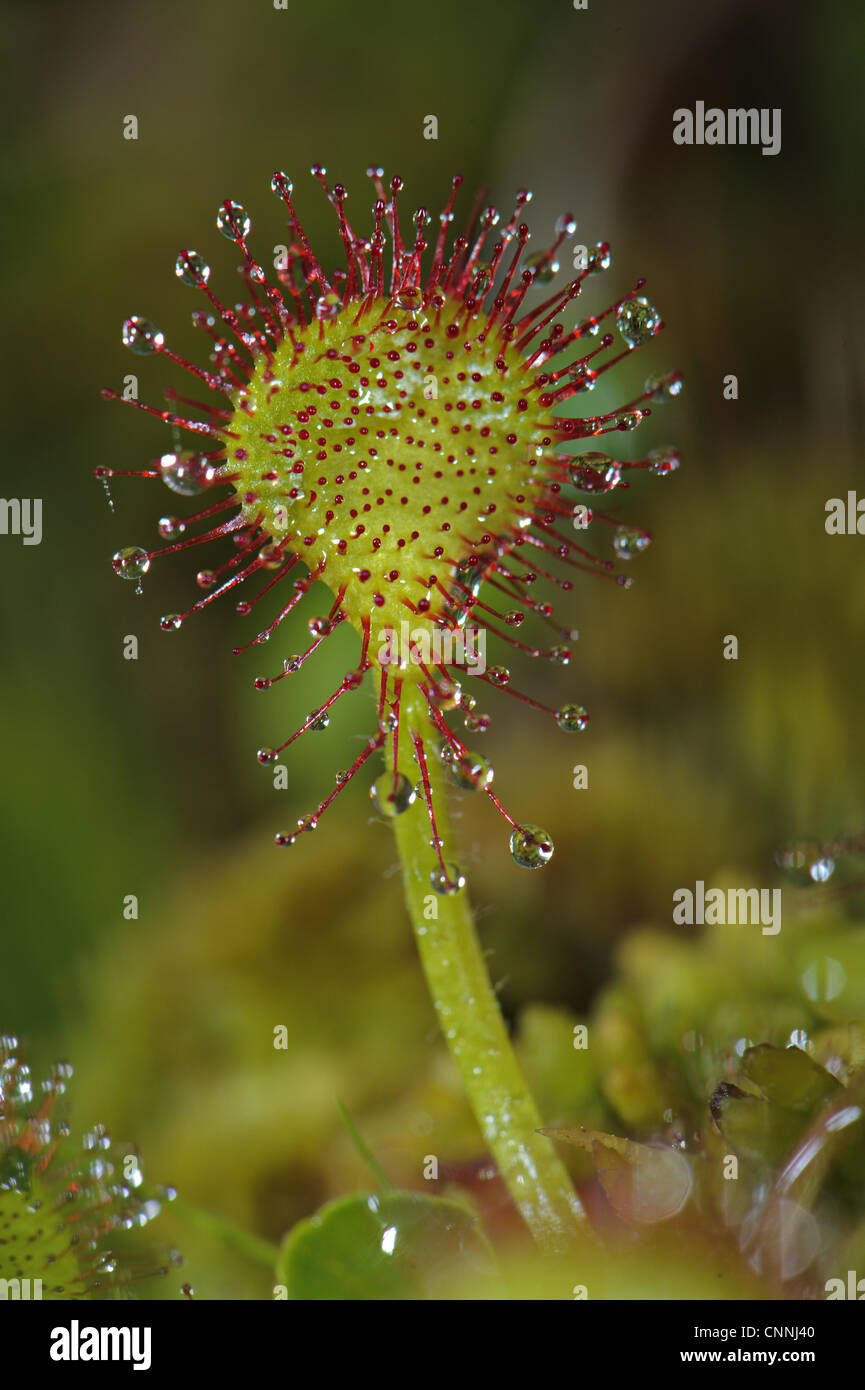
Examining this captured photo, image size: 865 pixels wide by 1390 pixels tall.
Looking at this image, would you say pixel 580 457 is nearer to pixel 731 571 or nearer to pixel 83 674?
pixel 731 571

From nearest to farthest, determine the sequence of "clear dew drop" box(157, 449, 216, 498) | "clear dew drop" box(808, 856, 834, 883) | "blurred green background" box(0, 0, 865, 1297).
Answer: "clear dew drop" box(157, 449, 216, 498), "clear dew drop" box(808, 856, 834, 883), "blurred green background" box(0, 0, 865, 1297)

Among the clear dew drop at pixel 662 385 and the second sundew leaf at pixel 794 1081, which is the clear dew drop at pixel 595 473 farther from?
the second sundew leaf at pixel 794 1081

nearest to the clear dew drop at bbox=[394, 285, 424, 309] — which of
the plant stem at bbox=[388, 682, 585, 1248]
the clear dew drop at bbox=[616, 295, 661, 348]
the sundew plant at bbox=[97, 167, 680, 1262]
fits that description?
the sundew plant at bbox=[97, 167, 680, 1262]

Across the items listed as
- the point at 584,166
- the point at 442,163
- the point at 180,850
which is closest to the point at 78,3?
the point at 442,163

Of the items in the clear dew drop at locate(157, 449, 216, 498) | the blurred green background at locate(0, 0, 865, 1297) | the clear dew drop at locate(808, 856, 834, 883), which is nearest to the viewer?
the clear dew drop at locate(157, 449, 216, 498)

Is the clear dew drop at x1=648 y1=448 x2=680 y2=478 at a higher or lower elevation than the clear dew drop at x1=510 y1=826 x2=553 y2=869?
higher

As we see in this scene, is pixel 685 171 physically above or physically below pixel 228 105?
below

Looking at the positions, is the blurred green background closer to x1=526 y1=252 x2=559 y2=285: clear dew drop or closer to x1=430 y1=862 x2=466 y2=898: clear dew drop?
x1=430 y1=862 x2=466 y2=898: clear dew drop
